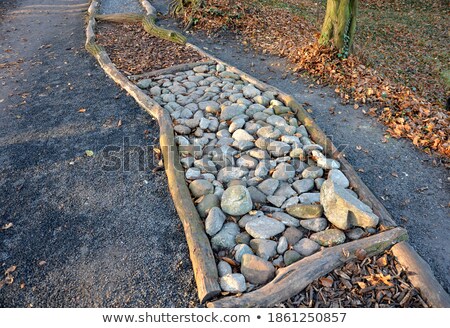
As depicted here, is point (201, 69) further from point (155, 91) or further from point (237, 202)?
point (237, 202)

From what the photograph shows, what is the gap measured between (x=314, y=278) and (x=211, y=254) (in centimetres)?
89

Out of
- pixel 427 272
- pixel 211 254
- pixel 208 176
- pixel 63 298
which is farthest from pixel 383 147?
pixel 63 298

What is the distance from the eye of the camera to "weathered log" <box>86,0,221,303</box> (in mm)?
2732

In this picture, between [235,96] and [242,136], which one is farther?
[235,96]

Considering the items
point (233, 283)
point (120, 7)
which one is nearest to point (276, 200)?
point (233, 283)

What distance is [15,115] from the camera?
17.2 feet

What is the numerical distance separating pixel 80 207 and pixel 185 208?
117 cm

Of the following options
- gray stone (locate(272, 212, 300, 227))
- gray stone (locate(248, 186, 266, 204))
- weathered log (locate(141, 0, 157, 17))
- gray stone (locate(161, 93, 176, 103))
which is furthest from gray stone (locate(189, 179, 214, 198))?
weathered log (locate(141, 0, 157, 17))

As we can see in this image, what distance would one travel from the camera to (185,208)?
3.41m

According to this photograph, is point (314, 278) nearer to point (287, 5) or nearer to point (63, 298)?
point (63, 298)

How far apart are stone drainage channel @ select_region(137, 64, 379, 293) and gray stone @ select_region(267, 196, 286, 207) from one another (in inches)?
0.4

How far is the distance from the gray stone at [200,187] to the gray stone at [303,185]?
0.92 meters

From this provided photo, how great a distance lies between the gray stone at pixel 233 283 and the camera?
106 inches

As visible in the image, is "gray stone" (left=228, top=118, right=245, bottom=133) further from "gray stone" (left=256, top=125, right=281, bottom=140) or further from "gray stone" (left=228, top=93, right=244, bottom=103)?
"gray stone" (left=228, top=93, right=244, bottom=103)
